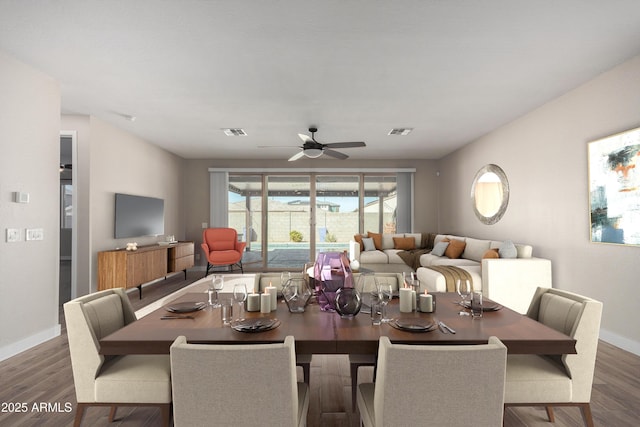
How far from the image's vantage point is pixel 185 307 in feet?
6.16

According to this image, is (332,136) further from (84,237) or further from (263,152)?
(84,237)

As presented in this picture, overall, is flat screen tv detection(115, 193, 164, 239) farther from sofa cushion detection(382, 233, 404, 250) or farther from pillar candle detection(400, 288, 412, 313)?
pillar candle detection(400, 288, 412, 313)

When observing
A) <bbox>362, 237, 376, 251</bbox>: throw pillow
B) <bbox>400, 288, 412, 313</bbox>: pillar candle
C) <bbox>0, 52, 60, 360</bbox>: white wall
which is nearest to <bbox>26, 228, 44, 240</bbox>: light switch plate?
<bbox>0, 52, 60, 360</bbox>: white wall

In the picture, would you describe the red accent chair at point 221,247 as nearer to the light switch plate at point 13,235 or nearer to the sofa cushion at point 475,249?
the light switch plate at point 13,235

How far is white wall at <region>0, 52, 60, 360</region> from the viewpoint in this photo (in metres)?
3.04

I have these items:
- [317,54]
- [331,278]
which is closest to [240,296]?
[331,278]

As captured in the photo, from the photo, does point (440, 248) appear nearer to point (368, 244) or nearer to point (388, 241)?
point (388, 241)

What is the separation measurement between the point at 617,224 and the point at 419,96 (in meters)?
2.33

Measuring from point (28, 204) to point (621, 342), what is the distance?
18.4 feet

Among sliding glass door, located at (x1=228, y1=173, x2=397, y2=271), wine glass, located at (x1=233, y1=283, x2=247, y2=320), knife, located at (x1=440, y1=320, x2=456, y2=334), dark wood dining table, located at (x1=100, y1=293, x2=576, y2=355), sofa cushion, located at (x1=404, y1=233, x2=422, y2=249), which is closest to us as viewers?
dark wood dining table, located at (x1=100, y1=293, x2=576, y2=355)

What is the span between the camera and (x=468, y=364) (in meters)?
1.03

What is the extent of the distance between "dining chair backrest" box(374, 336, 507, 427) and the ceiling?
224 centimetres

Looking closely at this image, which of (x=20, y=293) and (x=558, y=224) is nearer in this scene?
(x=20, y=293)

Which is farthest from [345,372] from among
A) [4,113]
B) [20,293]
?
[4,113]
